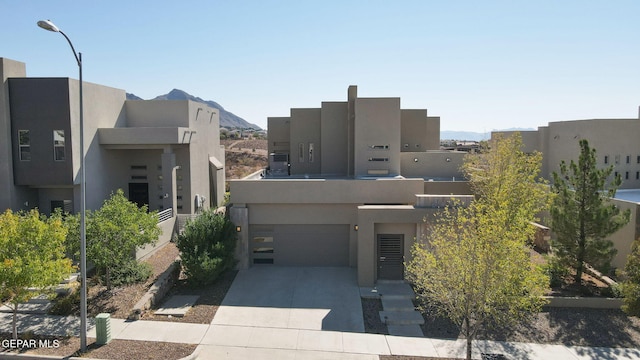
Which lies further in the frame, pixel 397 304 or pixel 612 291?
pixel 612 291

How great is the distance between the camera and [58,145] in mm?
20688

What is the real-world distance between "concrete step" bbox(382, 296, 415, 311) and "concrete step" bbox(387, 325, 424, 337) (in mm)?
1117

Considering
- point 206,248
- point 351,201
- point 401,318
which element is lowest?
point 401,318

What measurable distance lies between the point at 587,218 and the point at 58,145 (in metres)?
24.1

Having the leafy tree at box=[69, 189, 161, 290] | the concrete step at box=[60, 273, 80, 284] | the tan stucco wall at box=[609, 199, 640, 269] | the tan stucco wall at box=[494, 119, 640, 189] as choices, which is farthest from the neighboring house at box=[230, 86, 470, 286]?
the tan stucco wall at box=[494, 119, 640, 189]

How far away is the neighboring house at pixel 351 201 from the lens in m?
17.8

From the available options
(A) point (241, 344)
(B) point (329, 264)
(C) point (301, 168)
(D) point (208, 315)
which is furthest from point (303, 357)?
(C) point (301, 168)

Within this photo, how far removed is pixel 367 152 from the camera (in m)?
22.8

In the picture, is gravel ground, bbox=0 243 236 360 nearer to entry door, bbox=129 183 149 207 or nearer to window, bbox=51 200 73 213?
window, bbox=51 200 73 213

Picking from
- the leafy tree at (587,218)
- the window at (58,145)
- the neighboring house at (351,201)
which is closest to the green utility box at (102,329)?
the neighboring house at (351,201)

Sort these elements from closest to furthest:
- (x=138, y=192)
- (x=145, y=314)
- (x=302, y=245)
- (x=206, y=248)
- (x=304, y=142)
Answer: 1. (x=145, y=314)
2. (x=206, y=248)
3. (x=302, y=245)
4. (x=304, y=142)
5. (x=138, y=192)

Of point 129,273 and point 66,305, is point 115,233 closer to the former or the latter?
point 129,273

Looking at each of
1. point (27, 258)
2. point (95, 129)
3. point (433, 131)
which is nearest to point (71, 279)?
point (27, 258)

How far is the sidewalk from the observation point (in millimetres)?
12508
